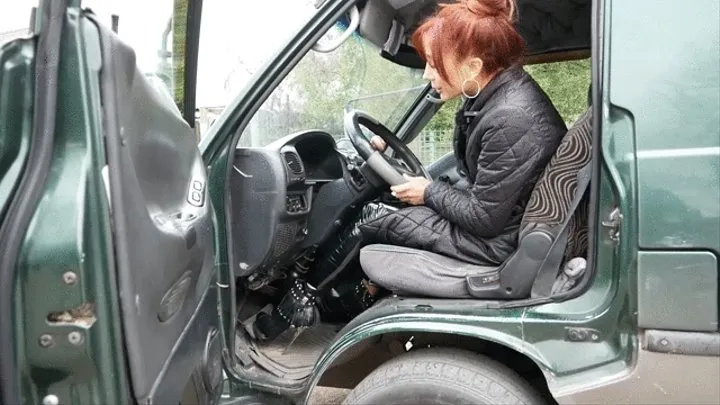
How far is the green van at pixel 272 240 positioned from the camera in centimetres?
126

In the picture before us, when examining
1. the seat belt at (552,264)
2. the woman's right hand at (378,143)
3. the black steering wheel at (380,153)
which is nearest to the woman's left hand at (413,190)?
the black steering wheel at (380,153)

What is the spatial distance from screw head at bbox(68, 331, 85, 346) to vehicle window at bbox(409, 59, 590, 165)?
166 centimetres

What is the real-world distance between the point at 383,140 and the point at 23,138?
1424mm

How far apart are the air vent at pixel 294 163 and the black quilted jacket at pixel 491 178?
466 mm

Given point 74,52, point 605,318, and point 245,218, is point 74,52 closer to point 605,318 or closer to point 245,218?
point 245,218

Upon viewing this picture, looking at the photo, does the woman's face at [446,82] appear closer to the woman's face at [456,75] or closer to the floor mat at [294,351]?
the woman's face at [456,75]

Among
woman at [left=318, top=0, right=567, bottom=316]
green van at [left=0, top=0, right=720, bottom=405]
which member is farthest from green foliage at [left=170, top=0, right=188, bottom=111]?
woman at [left=318, top=0, right=567, bottom=316]

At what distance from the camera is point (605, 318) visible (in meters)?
1.50

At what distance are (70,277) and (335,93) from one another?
167 centimetres

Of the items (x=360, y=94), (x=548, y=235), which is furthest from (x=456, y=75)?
(x=360, y=94)

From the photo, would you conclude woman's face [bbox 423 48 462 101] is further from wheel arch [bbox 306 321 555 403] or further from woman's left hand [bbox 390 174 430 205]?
wheel arch [bbox 306 321 555 403]

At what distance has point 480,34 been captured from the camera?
1.87 meters

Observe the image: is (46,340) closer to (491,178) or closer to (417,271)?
(417,271)

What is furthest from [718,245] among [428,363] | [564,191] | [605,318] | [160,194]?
[160,194]
